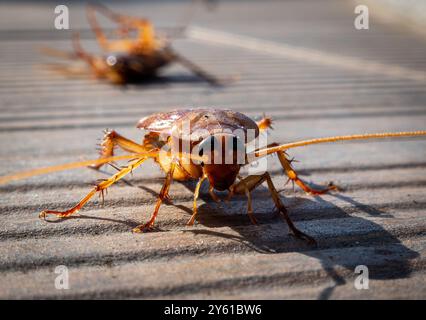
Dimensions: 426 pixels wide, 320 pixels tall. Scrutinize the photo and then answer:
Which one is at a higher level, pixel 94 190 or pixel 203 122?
pixel 203 122

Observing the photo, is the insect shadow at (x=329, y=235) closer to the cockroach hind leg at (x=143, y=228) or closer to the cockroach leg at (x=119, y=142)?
the cockroach hind leg at (x=143, y=228)

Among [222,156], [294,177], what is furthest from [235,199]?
[222,156]

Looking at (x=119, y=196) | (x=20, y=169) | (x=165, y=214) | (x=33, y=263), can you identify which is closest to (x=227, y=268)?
(x=165, y=214)

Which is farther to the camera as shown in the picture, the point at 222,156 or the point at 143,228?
the point at 143,228

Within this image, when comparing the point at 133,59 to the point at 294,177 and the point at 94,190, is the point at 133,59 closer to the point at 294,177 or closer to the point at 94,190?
the point at 94,190

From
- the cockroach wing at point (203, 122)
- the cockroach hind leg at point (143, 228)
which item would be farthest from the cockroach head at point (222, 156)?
the cockroach hind leg at point (143, 228)

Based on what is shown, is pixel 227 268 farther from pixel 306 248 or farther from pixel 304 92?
pixel 304 92

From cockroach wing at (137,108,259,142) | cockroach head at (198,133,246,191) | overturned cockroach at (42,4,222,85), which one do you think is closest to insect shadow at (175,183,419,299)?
cockroach head at (198,133,246,191)
